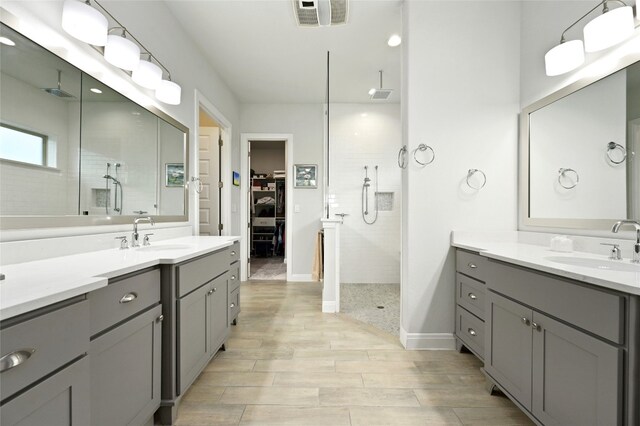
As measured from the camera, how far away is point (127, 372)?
3.84 feet

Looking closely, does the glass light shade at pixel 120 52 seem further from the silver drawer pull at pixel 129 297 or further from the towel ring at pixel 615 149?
the towel ring at pixel 615 149

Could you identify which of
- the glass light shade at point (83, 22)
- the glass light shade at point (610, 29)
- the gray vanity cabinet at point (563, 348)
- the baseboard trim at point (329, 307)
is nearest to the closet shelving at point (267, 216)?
the baseboard trim at point (329, 307)

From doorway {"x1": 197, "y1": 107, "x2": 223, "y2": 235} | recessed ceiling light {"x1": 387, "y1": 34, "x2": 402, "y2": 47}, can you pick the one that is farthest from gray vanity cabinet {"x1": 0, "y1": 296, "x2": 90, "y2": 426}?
recessed ceiling light {"x1": 387, "y1": 34, "x2": 402, "y2": 47}

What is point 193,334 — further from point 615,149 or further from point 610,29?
point 610,29

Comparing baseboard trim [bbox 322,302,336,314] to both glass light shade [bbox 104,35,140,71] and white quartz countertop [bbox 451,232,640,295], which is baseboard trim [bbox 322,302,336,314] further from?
glass light shade [bbox 104,35,140,71]

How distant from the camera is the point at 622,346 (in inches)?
38.0

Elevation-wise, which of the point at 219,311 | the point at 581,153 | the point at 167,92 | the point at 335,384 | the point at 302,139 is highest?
the point at 302,139

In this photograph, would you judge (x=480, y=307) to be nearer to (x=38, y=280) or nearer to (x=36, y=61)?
(x=38, y=280)

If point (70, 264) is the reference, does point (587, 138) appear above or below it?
above

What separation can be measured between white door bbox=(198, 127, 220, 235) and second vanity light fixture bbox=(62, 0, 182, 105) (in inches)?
65.4

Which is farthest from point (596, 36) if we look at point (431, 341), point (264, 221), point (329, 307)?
point (264, 221)

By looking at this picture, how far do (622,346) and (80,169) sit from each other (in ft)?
8.17

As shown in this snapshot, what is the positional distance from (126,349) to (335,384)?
4.06 feet

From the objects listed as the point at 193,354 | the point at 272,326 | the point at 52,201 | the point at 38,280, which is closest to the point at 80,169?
the point at 52,201
